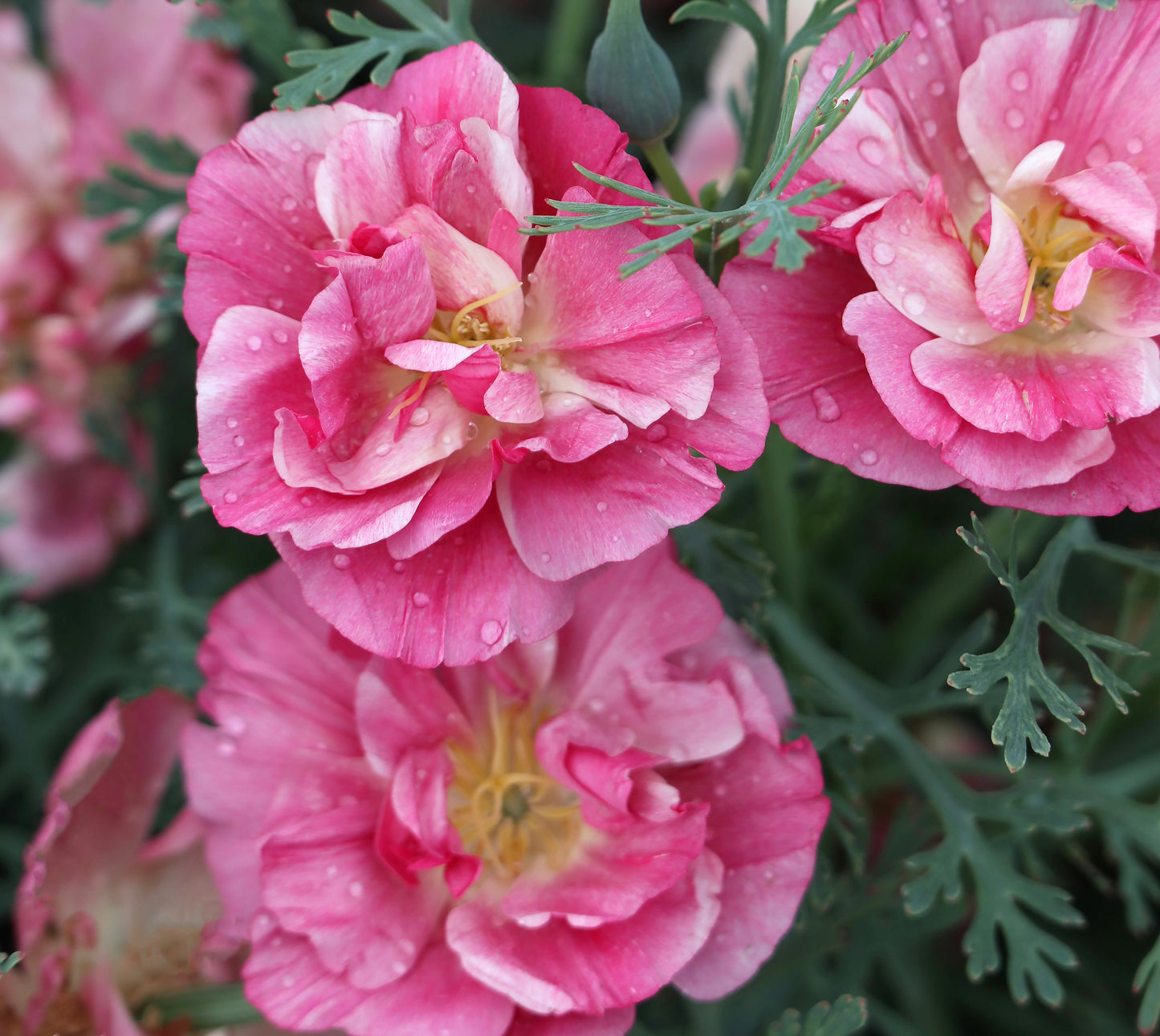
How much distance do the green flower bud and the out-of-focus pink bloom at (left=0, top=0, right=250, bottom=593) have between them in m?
0.41

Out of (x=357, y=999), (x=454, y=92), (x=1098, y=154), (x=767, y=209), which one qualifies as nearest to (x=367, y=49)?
(x=454, y=92)

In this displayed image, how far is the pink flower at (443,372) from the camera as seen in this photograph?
0.42 metres

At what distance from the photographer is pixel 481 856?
565mm

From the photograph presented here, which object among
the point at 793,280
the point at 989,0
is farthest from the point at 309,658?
the point at 989,0

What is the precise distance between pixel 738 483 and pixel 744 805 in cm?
20

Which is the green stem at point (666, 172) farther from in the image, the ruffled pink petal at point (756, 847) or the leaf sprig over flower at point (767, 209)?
the ruffled pink petal at point (756, 847)

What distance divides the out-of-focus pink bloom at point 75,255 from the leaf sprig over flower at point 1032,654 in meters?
0.60

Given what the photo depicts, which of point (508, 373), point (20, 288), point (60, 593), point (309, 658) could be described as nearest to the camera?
point (508, 373)

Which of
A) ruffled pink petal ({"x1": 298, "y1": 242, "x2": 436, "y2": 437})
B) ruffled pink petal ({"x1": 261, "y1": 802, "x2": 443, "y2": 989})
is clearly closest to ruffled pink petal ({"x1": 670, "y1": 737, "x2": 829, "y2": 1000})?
ruffled pink petal ({"x1": 261, "y1": 802, "x2": 443, "y2": 989})

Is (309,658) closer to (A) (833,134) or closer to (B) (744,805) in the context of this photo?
(B) (744,805)

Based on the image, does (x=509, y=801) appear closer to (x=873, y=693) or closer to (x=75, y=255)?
(x=873, y=693)

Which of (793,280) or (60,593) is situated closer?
(793,280)

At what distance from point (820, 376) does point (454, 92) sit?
18cm

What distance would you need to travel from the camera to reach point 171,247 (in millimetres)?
641
